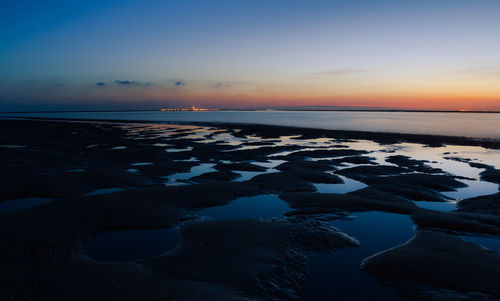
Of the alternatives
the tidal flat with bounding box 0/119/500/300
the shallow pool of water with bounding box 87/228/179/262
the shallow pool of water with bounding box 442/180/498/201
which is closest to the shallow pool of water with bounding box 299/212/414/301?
the tidal flat with bounding box 0/119/500/300

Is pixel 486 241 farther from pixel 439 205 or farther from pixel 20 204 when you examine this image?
pixel 20 204

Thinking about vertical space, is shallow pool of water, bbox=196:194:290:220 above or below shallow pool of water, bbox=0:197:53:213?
below

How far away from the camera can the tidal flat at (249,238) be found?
541 centimetres

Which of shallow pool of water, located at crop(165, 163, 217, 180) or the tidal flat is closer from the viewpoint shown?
the tidal flat

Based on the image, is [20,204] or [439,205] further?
[439,205]

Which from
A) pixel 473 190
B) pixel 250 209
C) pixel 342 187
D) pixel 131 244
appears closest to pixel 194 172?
pixel 250 209

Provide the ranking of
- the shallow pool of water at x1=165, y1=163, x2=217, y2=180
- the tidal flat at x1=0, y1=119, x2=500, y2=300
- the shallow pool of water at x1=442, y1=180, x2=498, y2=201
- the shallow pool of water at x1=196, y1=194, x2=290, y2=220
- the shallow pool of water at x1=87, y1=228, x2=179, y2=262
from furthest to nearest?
1. the shallow pool of water at x1=165, y1=163, x2=217, y2=180
2. the shallow pool of water at x1=442, y1=180, x2=498, y2=201
3. the shallow pool of water at x1=196, y1=194, x2=290, y2=220
4. the shallow pool of water at x1=87, y1=228, x2=179, y2=262
5. the tidal flat at x1=0, y1=119, x2=500, y2=300

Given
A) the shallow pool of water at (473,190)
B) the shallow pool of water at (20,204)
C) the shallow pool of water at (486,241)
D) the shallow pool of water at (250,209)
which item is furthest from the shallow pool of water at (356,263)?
the shallow pool of water at (20,204)

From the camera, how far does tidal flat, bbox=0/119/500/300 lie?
541cm

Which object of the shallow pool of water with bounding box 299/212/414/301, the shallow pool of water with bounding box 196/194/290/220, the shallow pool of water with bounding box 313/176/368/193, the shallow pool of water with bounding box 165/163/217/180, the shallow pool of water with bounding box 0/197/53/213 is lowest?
the shallow pool of water with bounding box 299/212/414/301

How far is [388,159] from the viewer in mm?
21922

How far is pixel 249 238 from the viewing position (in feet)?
24.9

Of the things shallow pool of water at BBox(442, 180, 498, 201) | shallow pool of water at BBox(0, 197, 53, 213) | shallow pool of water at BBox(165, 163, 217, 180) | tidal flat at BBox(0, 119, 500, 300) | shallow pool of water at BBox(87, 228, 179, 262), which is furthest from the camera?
shallow pool of water at BBox(165, 163, 217, 180)

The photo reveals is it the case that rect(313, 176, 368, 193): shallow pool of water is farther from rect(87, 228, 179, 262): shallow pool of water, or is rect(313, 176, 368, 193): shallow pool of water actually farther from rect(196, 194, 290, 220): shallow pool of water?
rect(87, 228, 179, 262): shallow pool of water
